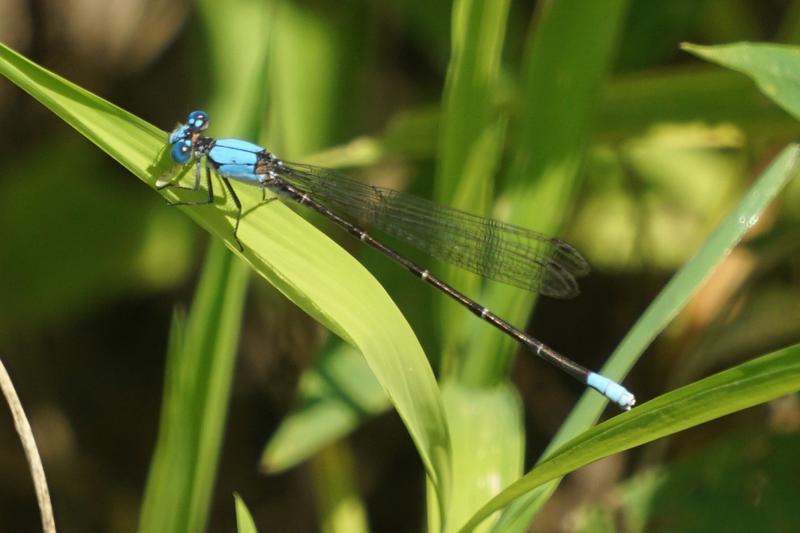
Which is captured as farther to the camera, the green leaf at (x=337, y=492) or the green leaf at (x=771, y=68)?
the green leaf at (x=337, y=492)

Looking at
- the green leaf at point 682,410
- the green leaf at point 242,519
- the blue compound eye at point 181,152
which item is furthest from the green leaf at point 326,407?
the green leaf at point 682,410

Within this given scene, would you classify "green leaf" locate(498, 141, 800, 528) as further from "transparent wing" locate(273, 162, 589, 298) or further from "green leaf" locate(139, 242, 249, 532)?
"green leaf" locate(139, 242, 249, 532)

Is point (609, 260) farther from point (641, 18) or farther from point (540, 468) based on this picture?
point (540, 468)

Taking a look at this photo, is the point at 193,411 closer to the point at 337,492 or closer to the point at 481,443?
the point at 481,443

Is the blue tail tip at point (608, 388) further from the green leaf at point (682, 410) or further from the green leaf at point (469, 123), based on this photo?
the green leaf at point (682, 410)

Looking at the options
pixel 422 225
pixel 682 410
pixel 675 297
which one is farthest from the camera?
pixel 422 225

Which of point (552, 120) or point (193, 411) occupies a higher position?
point (552, 120)

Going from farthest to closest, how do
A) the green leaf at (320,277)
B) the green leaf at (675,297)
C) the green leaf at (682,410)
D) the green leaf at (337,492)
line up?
the green leaf at (337,492) → the green leaf at (675,297) → the green leaf at (320,277) → the green leaf at (682,410)

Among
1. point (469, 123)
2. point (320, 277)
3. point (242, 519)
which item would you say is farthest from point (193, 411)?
point (469, 123)

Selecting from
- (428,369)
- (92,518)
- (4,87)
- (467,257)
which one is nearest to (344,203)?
(467,257)
